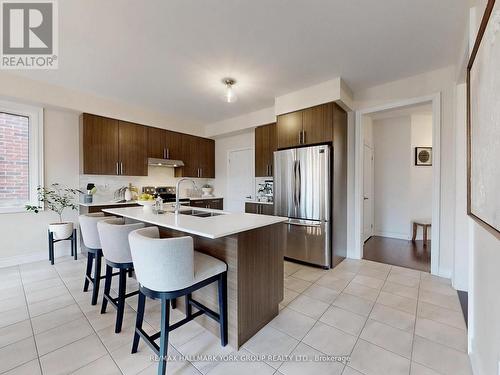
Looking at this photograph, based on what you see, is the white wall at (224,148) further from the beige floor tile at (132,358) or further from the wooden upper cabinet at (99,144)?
the beige floor tile at (132,358)

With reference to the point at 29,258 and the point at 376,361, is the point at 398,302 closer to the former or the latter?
the point at 376,361

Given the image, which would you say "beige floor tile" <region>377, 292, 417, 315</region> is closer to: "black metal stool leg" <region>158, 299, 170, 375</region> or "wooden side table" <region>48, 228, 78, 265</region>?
"black metal stool leg" <region>158, 299, 170, 375</region>

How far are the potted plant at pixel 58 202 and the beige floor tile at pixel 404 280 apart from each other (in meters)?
4.70

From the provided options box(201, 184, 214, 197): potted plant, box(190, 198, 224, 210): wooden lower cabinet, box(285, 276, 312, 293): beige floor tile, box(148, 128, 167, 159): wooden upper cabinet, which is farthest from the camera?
box(201, 184, 214, 197): potted plant

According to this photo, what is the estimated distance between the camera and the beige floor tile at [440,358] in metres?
1.47

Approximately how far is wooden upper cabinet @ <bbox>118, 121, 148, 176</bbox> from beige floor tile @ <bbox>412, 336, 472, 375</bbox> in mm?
4579

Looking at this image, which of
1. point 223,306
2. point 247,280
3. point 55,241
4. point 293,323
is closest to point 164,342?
point 223,306

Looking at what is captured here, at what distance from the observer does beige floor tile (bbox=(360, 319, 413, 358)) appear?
167 centimetres

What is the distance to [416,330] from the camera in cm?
187

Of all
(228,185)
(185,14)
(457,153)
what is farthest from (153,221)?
(228,185)

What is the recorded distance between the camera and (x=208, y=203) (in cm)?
531

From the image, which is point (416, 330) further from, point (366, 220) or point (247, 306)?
point (366, 220)

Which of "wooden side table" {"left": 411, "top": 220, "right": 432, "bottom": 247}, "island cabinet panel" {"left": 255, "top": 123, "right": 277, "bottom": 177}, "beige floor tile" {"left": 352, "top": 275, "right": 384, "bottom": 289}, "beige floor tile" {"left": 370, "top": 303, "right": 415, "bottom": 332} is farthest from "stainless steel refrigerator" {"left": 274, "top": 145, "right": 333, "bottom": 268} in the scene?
"wooden side table" {"left": 411, "top": 220, "right": 432, "bottom": 247}

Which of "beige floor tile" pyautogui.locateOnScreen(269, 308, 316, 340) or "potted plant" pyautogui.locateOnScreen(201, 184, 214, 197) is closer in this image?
"beige floor tile" pyautogui.locateOnScreen(269, 308, 316, 340)
